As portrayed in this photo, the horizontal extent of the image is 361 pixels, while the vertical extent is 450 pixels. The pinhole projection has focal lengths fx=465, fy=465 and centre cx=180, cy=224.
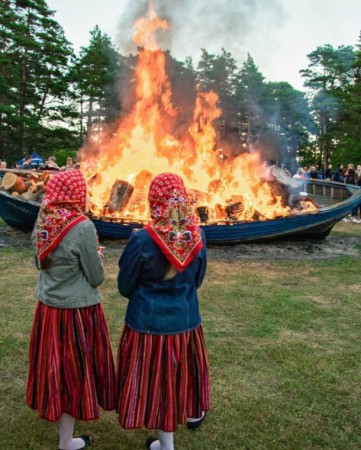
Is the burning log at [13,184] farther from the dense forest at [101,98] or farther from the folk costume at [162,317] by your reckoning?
the dense forest at [101,98]

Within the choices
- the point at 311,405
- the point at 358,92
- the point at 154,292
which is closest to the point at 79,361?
the point at 154,292

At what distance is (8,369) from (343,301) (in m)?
4.34

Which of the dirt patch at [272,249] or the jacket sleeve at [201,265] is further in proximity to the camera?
the dirt patch at [272,249]

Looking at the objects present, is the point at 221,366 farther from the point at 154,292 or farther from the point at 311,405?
the point at 154,292

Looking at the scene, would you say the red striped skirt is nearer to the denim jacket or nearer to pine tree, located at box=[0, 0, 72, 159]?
the denim jacket

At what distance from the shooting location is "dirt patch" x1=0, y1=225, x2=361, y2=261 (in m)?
9.32

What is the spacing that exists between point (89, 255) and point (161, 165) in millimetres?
9789

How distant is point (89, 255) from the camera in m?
2.92

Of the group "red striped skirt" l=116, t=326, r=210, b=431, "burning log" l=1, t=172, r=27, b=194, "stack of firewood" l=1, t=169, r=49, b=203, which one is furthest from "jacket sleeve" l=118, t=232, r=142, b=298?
"burning log" l=1, t=172, r=27, b=194

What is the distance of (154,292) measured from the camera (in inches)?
111

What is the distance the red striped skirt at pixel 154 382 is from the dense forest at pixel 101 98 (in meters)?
23.3

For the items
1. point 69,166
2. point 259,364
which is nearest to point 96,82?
point 69,166

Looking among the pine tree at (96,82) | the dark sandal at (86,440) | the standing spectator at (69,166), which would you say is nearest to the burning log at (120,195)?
the standing spectator at (69,166)

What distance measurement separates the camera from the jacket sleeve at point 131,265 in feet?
9.03
